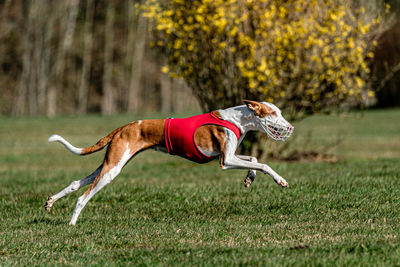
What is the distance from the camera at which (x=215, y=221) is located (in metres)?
7.01

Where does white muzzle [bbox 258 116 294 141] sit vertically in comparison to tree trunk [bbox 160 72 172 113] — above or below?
above

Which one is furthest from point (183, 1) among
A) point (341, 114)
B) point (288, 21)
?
point (341, 114)

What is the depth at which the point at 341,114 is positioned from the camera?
44.9ft

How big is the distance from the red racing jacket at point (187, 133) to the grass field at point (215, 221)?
822 mm

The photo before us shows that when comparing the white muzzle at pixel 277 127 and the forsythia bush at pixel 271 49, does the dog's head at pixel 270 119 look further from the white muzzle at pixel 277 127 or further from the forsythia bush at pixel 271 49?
the forsythia bush at pixel 271 49

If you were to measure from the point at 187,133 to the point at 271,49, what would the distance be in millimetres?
6547

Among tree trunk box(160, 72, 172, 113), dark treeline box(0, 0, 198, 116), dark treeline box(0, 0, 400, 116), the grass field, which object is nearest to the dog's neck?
the grass field

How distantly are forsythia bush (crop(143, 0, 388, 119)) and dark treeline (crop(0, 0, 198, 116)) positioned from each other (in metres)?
30.1

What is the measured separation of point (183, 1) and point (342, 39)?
135 inches

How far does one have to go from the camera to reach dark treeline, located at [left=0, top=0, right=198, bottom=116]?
4181 centimetres

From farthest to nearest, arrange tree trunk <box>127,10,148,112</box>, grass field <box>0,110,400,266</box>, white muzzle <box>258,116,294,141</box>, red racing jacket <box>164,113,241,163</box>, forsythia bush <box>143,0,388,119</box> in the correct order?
tree trunk <box>127,10,148,112</box>, forsythia bush <box>143,0,388,119</box>, red racing jacket <box>164,113,241,163</box>, white muzzle <box>258,116,294,141</box>, grass field <box>0,110,400,266</box>

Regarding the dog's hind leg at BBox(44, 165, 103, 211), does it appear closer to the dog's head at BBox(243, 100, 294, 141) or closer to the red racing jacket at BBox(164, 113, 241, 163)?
the red racing jacket at BBox(164, 113, 241, 163)

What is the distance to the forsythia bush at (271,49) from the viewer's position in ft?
41.0

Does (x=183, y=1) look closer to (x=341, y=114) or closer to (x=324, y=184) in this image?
(x=341, y=114)
